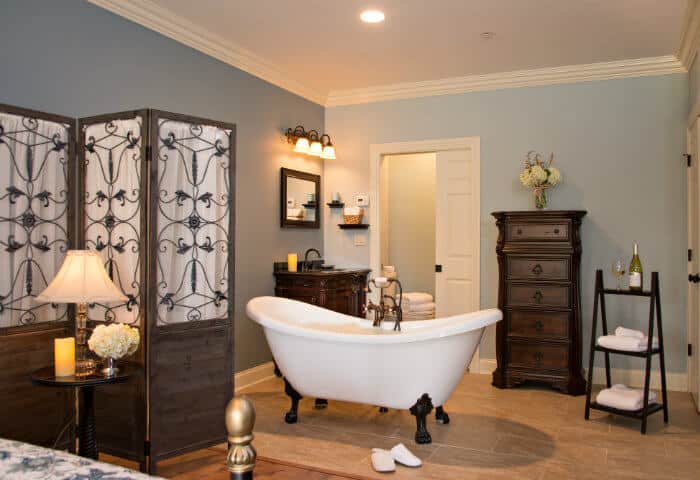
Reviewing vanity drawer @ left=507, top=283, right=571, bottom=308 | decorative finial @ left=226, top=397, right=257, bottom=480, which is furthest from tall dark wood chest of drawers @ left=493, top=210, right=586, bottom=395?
decorative finial @ left=226, top=397, right=257, bottom=480

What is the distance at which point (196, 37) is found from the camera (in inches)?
172

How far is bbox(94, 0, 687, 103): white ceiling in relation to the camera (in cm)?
390

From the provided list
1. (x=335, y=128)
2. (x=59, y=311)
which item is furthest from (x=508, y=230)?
(x=59, y=311)

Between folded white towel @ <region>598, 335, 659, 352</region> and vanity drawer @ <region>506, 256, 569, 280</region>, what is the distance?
861mm

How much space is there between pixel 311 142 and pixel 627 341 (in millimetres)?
3308

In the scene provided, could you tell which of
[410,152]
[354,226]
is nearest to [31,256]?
[354,226]

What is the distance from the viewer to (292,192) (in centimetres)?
563

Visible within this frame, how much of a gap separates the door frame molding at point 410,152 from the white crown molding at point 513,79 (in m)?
0.48

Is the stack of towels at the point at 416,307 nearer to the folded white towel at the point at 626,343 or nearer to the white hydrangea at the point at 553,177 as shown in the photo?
the white hydrangea at the point at 553,177

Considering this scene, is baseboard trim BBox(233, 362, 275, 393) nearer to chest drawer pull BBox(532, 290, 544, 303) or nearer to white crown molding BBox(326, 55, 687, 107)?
chest drawer pull BBox(532, 290, 544, 303)

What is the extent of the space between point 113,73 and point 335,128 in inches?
111

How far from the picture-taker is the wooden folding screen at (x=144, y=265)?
9.62 ft

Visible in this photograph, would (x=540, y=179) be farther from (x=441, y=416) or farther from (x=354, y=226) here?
(x=441, y=416)

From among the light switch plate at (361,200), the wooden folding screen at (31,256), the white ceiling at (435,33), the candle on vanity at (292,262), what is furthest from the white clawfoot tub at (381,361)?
the light switch plate at (361,200)
